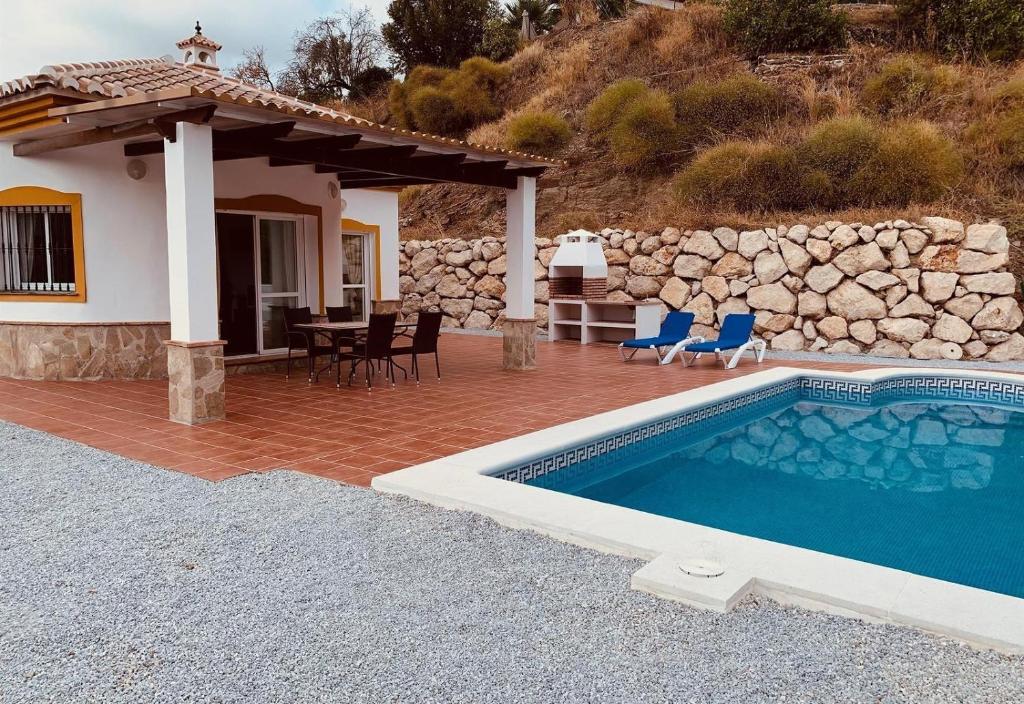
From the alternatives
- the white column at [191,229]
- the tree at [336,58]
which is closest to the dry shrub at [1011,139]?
the white column at [191,229]

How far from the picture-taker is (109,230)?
8820 millimetres

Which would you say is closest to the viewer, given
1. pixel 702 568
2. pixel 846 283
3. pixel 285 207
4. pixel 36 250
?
pixel 702 568

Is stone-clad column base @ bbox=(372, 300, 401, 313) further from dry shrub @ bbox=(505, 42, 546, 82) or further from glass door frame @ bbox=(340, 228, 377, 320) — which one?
dry shrub @ bbox=(505, 42, 546, 82)

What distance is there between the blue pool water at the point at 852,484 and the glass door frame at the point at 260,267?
5671 mm

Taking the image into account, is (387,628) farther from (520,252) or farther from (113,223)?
(113,223)

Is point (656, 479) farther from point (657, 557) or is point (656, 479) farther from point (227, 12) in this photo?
point (227, 12)

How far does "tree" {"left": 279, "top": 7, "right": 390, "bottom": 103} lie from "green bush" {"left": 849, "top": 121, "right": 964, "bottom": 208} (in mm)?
21242

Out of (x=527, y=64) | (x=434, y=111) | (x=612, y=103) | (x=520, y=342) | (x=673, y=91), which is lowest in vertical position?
(x=520, y=342)

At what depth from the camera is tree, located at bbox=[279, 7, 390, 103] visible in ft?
98.7

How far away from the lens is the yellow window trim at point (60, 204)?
8695 millimetres

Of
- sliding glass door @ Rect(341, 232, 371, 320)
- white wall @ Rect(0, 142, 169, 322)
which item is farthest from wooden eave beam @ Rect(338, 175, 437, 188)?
white wall @ Rect(0, 142, 169, 322)

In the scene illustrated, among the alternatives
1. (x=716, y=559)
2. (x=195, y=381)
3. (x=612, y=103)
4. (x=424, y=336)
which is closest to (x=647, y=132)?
(x=612, y=103)

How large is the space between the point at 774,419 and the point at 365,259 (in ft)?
24.7

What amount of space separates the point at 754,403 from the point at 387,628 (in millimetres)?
6659
